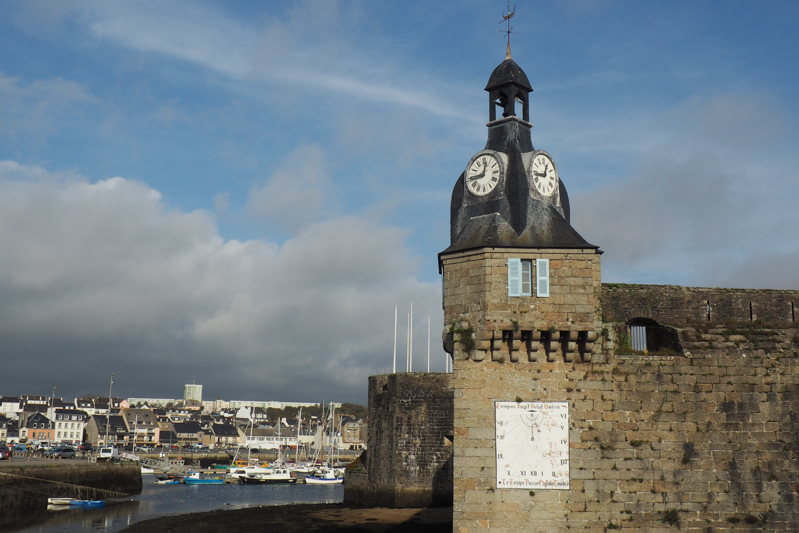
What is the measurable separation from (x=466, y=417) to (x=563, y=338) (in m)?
3.60

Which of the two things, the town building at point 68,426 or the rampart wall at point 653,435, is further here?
the town building at point 68,426

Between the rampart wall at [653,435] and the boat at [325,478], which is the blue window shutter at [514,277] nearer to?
the rampart wall at [653,435]

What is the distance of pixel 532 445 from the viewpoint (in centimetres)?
Result: 1842

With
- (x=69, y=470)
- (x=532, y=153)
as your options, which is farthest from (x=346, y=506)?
(x=532, y=153)

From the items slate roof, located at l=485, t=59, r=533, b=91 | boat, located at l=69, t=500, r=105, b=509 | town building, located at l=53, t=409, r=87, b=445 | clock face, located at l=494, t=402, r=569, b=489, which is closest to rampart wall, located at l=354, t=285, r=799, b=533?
clock face, located at l=494, t=402, r=569, b=489

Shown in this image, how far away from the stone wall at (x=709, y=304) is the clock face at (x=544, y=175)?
3.90m

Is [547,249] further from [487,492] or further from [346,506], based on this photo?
[346,506]

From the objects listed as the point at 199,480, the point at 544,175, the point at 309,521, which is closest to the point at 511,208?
the point at 544,175

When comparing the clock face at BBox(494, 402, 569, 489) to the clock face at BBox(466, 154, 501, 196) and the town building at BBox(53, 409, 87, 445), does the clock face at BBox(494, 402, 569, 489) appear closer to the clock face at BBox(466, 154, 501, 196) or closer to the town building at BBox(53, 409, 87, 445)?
the clock face at BBox(466, 154, 501, 196)

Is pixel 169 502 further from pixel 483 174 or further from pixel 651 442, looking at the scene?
pixel 651 442

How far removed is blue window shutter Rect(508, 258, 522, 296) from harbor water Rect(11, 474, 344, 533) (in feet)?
99.6

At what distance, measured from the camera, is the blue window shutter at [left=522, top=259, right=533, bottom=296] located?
62.2ft

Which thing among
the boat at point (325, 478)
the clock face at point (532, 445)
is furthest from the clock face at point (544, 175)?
the boat at point (325, 478)

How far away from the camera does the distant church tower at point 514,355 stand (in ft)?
59.8
